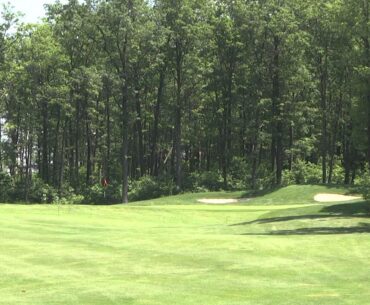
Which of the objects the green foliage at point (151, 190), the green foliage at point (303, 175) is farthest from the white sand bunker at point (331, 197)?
the green foliage at point (151, 190)

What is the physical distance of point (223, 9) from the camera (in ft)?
187

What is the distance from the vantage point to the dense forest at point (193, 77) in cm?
5200

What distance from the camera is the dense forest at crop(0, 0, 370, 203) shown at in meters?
52.0

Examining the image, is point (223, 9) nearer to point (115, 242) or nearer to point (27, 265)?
point (115, 242)

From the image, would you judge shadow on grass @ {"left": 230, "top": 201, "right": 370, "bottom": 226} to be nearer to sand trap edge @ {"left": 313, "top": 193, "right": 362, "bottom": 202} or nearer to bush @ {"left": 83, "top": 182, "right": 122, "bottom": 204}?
sand trap edge @ {"left": 313, "top": 193, "right": 362, "bottom": 202}

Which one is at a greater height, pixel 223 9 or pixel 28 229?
pixel 223 9

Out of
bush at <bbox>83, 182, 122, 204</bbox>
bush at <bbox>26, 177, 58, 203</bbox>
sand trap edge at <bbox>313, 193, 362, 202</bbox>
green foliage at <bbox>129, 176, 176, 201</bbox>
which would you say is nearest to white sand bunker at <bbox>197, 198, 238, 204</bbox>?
sand trap edge at <bbox>313, 193, 362, 202</bbox>

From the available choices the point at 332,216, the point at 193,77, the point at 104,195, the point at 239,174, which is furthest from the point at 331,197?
the point at 104,195

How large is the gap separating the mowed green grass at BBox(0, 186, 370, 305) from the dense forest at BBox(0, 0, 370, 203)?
102 feet

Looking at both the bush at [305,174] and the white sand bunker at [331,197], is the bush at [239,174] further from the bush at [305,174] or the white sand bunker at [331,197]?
the white sand bunker at [331,197]

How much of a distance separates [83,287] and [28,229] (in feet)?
32.8

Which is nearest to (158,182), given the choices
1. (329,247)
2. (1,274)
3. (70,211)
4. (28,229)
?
(70,211)

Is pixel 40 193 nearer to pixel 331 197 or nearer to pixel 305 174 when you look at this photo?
pixel 305 174

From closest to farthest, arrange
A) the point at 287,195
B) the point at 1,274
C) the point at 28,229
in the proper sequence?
the point at 1,274 → the point at 28,229 → the point at 287,195
